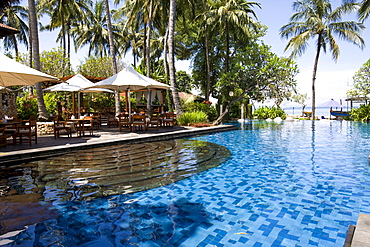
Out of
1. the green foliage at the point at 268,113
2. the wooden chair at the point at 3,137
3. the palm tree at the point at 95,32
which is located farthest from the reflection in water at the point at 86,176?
the palm tree at the point at 95,32

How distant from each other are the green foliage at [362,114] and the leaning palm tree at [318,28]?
3739mm

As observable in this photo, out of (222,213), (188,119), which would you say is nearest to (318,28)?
(188,119)

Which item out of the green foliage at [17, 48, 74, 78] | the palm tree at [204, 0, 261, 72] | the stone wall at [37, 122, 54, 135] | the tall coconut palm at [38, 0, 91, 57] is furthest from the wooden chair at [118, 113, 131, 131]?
the tall coconut palm at [38, 0, 91, 57]

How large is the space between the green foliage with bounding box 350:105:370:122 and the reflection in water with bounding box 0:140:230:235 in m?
19.5

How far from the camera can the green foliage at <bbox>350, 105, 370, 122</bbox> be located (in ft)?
70.3

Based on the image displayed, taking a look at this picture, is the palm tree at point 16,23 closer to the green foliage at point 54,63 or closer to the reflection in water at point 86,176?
the green foliage at point 54,63

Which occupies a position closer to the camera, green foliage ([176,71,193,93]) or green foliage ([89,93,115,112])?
green foliage ([89,93,115,112])

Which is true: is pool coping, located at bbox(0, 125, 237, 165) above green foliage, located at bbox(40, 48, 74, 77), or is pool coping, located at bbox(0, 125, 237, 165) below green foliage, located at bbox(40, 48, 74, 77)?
below

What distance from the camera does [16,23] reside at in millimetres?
28578

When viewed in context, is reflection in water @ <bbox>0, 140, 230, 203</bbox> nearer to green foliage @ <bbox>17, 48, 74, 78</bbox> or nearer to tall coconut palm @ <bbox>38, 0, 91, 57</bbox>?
green foliage @ <bbox>17, 48, 74, 78</bbox>

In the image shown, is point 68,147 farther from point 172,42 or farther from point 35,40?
point 172,42

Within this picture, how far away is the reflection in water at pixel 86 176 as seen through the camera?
3.75 m

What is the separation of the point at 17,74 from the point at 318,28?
24.5 m

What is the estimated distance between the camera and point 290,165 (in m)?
6.60
